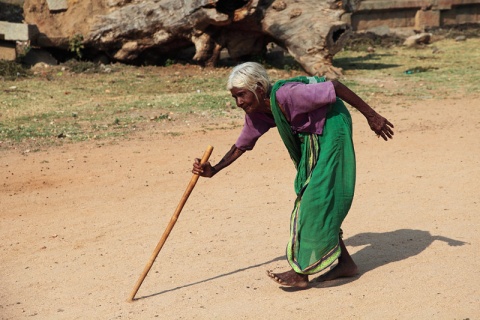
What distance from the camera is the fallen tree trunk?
478 inches

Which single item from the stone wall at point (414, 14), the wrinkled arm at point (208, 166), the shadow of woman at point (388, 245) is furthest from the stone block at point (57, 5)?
the wrinkled arm at point (208, 166)

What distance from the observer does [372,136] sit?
8.84 metres

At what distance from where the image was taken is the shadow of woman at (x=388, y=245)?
17.1 ft

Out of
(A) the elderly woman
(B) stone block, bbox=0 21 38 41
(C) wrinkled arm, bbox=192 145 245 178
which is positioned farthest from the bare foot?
(B) stone block, bbox=0 21 38 41

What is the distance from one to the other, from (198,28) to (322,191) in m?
8.58

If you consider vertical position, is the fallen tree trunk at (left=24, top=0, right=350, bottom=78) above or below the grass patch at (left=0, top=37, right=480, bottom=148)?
above

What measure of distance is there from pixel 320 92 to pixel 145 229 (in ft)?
6.90

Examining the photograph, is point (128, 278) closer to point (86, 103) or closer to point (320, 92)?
point (320, 92)

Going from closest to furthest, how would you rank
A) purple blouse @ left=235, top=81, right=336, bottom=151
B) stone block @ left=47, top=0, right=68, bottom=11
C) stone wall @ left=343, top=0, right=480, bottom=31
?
purple blouse @ left=235, top=81, right=336, bottom=151 < stone block @ left=47, top=0, right=68, bottom=11 < stone wall @ left=343, top=0, right=480, bottom=31

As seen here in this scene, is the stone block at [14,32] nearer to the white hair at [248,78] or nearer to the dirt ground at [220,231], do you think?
the dirt ground at [220,231]

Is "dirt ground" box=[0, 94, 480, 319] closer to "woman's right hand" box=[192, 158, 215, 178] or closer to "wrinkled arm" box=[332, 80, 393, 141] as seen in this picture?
"woman's right hand" box=[192, 158, 215, 178]

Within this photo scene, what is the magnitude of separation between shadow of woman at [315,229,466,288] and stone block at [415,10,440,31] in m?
15.1

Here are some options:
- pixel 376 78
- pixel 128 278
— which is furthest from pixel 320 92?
pixel 376 78

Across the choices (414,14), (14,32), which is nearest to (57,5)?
(14,32)
